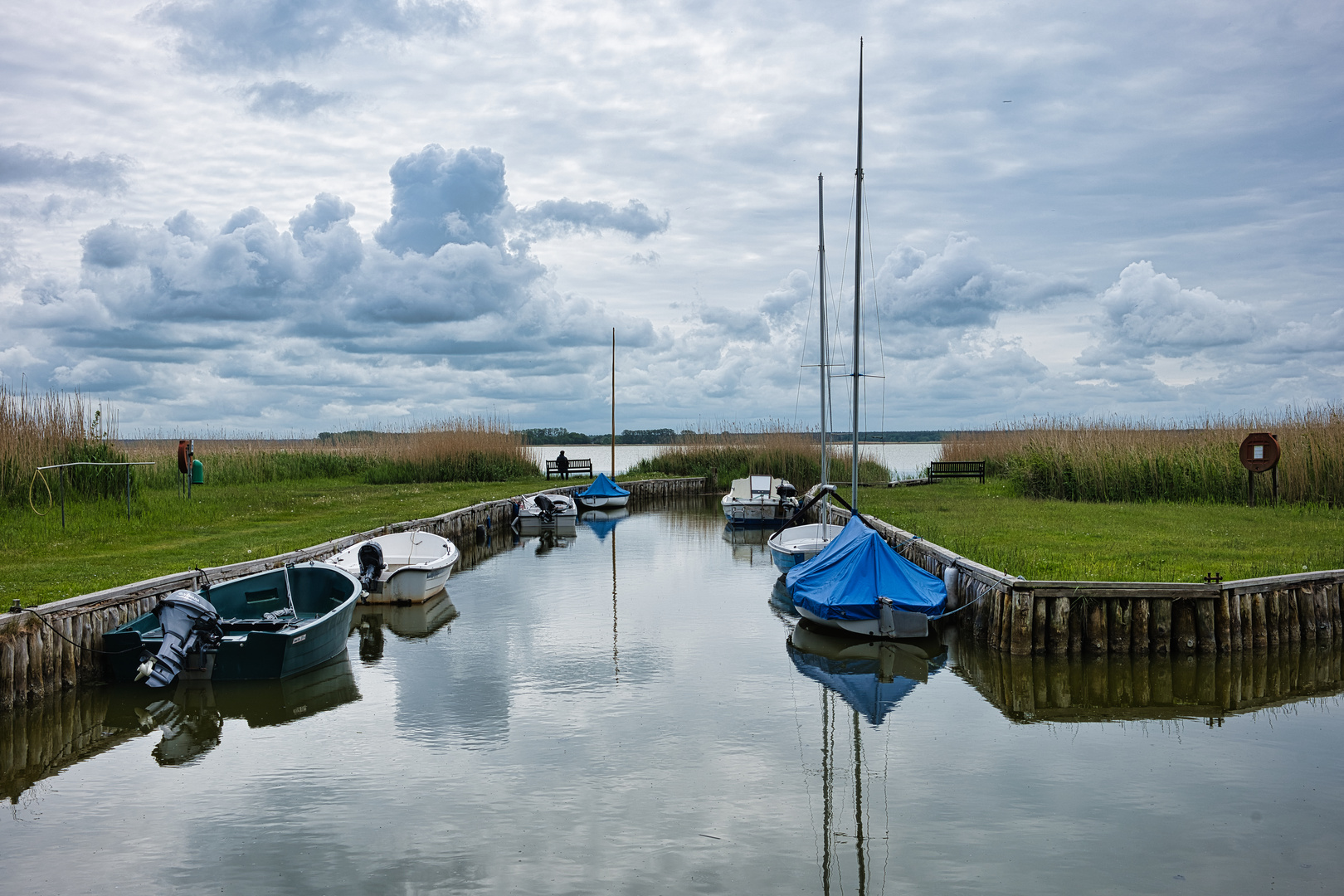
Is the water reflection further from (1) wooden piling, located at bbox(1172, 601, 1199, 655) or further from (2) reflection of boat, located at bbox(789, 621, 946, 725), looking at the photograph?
(2) reflection of boat, located at bbox(789, 621, 946, 725)

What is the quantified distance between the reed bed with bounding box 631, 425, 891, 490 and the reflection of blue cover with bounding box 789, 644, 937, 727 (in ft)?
92.3

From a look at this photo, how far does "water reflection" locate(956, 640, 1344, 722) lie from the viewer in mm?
9859

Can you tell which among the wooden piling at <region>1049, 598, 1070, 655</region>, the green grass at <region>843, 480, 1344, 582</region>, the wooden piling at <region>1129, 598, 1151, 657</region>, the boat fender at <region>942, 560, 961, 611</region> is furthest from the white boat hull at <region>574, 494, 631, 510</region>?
the wooden piling at <region>1129, 598, 1151, 657</region>

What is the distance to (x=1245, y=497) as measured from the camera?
76.7ft

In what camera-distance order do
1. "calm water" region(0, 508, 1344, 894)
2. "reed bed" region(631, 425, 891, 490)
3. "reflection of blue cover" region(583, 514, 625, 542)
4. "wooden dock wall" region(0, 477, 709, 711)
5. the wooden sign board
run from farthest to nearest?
"reed bed" region(631, 425, 891, 490)
"reflection of blue cover" region(583, 514, 625, 542)
the wooden sign board
"wooden dock wall" region(0, 477, 709, 711)
"calm water" region(0, 508, 1344, 894)

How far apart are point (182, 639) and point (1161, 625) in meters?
11.5

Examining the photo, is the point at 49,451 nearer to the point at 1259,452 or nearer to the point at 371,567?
the point at 371,567

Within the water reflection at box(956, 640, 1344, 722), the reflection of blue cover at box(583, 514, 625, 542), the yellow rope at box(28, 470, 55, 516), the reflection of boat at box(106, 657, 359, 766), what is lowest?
the reflection of blue cover at box(583, 514, 625, 542)

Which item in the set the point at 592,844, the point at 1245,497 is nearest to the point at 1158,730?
the point at 592,844

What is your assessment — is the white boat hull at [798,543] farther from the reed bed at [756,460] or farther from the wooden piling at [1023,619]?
the reed bed at [756,460]

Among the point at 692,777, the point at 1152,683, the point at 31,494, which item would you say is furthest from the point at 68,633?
the point at 1152,683

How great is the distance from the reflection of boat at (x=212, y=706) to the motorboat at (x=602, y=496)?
23.8m

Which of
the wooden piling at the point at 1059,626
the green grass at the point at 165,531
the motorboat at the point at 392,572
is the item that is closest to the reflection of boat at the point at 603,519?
the green grass at the point at 165,531

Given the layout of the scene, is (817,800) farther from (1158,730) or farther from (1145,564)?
(1145,564)
